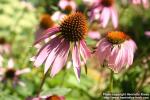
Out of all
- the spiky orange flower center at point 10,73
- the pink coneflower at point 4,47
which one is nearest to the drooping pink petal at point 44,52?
the spiky orange flower center at point 10,73

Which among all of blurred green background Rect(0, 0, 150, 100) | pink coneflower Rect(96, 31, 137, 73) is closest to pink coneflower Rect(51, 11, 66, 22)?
blurred green background Rect(0, 0, 150, 100)

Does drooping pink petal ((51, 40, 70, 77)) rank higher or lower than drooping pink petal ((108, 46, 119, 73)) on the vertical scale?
higher

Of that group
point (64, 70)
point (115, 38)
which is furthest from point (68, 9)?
point (115, 38)

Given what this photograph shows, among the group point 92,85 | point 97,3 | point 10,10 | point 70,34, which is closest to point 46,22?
point 97,3

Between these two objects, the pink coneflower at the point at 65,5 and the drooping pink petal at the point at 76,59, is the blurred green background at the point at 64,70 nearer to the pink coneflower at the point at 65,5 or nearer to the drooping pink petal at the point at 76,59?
the pink coneflower at the point at 65,5

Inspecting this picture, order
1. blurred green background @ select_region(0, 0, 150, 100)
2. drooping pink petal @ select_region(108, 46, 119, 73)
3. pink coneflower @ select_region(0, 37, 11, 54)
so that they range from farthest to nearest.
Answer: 1. pink coneflower @ select_region(0, 37, 11, 54)
2. blurred green background @ select_region(0, 0, 150, 100)
3. drooping pink petal @ select_region(108, 46, 119, 73)

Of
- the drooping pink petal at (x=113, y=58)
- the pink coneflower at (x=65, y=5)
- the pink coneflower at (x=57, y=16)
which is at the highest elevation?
the pink coneflower at (x=65, y=5)

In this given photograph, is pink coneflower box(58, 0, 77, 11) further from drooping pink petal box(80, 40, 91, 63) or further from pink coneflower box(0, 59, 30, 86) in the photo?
drooping pink petal box(80, 40, 91, 63)
